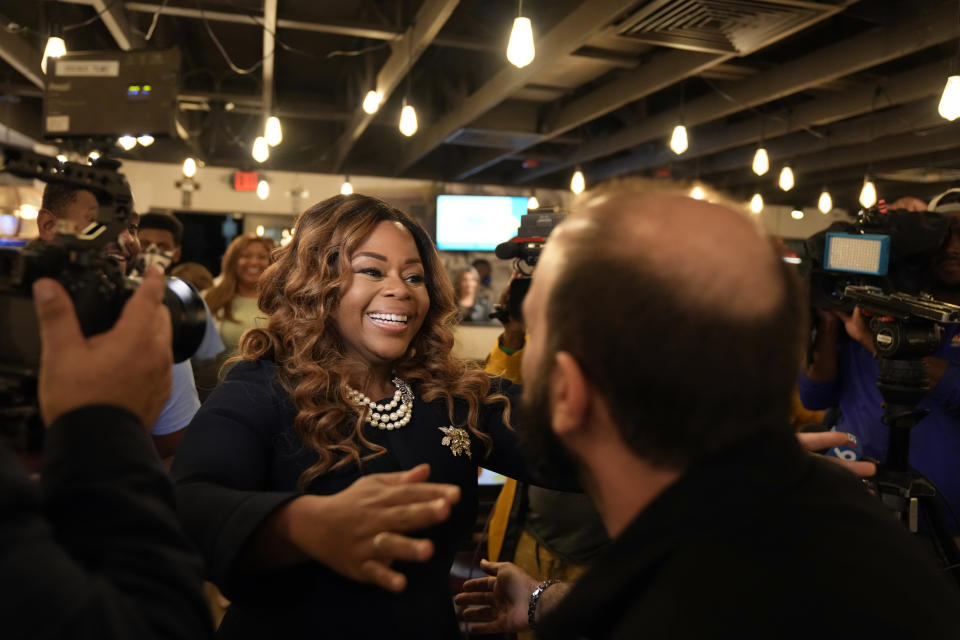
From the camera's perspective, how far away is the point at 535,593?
1351mm

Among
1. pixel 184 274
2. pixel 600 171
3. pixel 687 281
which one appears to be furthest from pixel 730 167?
pixel 687 281

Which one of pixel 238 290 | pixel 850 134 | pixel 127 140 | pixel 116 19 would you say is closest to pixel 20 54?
pixel 116 19

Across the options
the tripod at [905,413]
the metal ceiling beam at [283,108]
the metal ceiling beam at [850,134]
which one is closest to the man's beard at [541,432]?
the tripod at [905,413]

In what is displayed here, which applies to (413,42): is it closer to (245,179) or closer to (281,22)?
(281,22)

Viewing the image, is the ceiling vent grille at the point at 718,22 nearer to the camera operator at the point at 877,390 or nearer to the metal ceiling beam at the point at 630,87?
the metal ceiling beam at the point at 630,87

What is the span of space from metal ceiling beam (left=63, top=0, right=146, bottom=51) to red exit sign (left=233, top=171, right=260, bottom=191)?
3287mm

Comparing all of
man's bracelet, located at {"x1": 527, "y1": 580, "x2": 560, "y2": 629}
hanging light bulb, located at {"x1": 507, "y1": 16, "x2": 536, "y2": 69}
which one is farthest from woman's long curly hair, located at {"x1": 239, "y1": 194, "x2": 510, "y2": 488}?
hanging light bulb, located at {"x1": 507, "y1": 16, "x2": 536, "y2": 69}

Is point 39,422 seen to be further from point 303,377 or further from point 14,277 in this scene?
point 303,377

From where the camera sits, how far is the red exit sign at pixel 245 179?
311 inches

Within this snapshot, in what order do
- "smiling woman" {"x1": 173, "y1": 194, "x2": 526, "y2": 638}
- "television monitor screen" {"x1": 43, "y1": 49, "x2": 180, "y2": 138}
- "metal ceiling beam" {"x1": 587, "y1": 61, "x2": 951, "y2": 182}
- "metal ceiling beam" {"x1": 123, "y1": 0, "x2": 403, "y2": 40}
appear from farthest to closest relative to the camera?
"metal ceiling beam" {"x1": 587, "y1": 61, "x2": 951, "y2": 182} < "metal ceiling beam" {"x1": 123, "y1": 0, "x2": 403, "y2": 40} < "television monitor screen" {"x1": 43, "y1": 49, "x2": 180, "y2": 138} < "smiling woman" {"x1": 173, "y1": 194, "x2": 526, "y2": 638}

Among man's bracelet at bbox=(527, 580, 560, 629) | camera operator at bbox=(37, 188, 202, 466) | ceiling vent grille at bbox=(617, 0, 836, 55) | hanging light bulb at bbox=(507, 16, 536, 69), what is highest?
ceiling vent grille at bbox=(617, 0, 836, 55)

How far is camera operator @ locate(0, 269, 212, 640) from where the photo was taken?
65 centimetres

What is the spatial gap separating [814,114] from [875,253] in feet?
14.1

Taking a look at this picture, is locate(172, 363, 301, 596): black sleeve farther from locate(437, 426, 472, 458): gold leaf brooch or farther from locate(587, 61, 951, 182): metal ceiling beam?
locate(587, 61, 951, 182): metal ceiling beam
